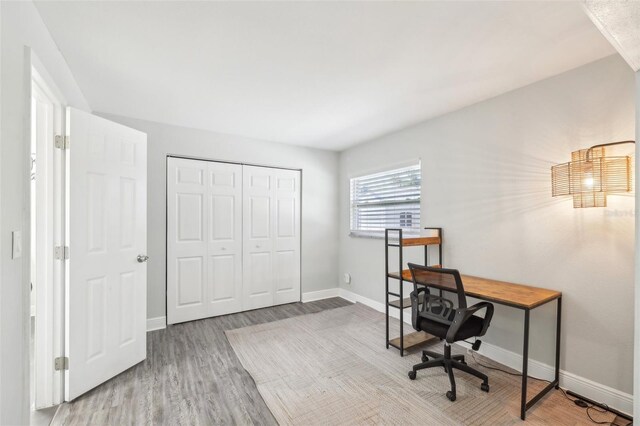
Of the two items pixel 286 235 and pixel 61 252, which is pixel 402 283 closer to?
pixel 286 235

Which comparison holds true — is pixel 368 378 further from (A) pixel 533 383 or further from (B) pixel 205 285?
(B) pixel 205 285

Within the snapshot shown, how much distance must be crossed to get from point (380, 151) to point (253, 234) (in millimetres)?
2143

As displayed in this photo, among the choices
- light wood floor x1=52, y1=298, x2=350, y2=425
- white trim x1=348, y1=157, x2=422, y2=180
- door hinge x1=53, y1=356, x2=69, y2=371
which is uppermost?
white trim x1=348, y1=157, x2=422, y2=180

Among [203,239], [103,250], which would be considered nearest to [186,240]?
[203,239]

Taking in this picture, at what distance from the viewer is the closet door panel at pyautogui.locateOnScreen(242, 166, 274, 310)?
3908 millimetres

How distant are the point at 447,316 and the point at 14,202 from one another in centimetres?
269

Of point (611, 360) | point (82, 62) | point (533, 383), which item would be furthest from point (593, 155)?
point (82, 62)

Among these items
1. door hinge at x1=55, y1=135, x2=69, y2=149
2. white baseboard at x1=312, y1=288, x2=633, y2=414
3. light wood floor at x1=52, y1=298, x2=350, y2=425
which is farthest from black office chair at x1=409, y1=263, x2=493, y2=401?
door hinge at x1=55, y1=135, x2=69, y2=149

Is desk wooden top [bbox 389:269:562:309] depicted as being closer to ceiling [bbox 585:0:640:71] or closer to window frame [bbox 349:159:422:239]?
window frame [bbox 349:159:422:239]

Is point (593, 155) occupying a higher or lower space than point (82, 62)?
lower

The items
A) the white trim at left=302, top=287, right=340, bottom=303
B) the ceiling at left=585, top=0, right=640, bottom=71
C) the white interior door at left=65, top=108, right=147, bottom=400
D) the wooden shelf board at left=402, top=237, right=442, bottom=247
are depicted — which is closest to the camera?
the ceiling at left=585, top=0, right=640, bottom=71

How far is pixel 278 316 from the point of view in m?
3.71

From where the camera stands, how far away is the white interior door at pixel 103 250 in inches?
81.0

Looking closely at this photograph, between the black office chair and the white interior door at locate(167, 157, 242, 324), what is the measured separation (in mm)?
2476
